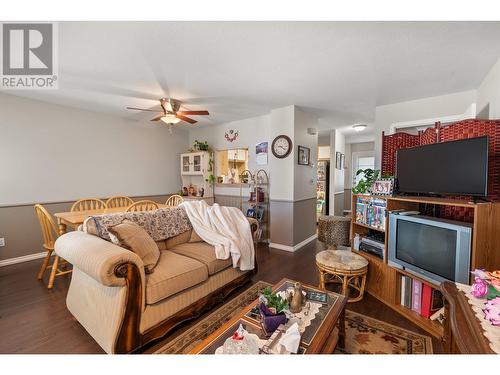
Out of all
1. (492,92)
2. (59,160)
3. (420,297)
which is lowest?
(420,297)

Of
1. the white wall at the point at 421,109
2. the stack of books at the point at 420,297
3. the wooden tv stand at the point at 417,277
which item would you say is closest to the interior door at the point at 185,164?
the wooden tv stand at the point at 417,277

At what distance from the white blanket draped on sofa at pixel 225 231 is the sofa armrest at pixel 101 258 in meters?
0.89

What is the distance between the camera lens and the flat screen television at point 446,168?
5.05ft

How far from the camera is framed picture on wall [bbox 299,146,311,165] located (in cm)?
369

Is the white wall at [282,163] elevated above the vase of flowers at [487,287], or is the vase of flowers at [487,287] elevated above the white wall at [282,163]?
the white wall at [282,163]

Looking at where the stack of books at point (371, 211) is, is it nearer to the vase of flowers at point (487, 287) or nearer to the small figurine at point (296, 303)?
the vase of flowers at point (487, 287)

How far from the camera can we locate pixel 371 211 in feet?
7.66

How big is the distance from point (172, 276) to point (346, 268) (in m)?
1.55

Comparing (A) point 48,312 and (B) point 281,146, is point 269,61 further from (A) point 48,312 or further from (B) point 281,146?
(A) point 48,312

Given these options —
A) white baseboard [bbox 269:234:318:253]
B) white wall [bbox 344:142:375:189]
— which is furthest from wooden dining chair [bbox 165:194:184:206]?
white wall [bbox 344:142:375:189]

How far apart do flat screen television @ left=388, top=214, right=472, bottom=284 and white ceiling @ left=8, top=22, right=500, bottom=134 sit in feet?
4.77

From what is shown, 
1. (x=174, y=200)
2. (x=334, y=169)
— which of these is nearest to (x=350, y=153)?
(x=334, y=169)

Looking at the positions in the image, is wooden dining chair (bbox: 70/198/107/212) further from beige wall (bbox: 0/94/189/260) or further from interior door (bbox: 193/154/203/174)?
interior door (bbox: 193/154/203/174)
